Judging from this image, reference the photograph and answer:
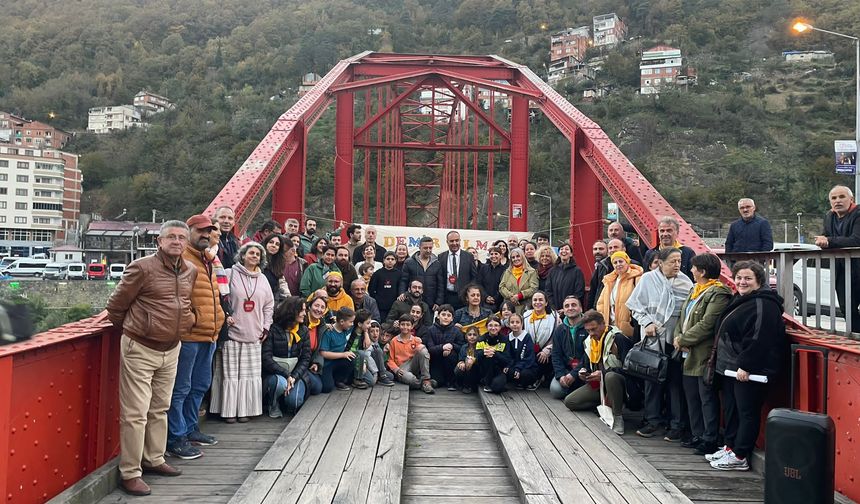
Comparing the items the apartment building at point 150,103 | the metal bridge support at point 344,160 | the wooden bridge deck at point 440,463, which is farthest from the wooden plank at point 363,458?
the apartment building at point 150,103

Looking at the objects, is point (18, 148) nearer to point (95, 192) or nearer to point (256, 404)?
point (95, 192)

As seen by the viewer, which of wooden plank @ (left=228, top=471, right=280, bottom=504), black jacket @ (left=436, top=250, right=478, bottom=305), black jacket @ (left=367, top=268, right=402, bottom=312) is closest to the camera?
wooden plank @ (left=228, top=471, right=280, bottom=504)

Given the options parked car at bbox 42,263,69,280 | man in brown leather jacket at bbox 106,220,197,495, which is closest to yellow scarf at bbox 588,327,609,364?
man in brown leather jacket at bbox 106,220,197,495

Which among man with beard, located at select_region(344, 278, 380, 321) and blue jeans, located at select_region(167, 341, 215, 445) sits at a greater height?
man with beard, located at select_region(344, 278, 380, 321)

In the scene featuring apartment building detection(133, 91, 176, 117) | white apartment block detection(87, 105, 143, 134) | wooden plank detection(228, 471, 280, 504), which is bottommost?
wooden plank detection(228, 471, 280, 504)

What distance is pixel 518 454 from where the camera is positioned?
12.4ft

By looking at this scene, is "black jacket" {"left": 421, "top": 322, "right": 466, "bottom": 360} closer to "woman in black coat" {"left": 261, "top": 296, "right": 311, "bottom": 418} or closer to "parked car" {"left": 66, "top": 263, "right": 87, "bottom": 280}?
"woman in black coat" {"left": 261, "top": 296, "right": 311, "bottom": 418}

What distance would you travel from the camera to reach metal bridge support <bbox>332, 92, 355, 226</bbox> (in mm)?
12562

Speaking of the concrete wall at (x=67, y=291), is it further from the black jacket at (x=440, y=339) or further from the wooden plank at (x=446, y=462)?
the wooden plank at (x=446, y=462)

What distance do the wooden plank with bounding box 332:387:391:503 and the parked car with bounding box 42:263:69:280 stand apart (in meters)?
42.4

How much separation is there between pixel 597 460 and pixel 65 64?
114 meters

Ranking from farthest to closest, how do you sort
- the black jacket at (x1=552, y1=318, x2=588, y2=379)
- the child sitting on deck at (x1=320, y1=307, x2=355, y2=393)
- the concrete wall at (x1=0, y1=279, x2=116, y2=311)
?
the concrete wall at (x1=0, y1=279, x2=116, y2=311), the child sitting on deck at (x1=320, y1=307, x2=355, y2=393), the black jacket at (x1=552, y1=318, x2=588, y2=379)

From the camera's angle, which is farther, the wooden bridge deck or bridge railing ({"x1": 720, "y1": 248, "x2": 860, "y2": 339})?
bridge railing ({"x1": 720, "y1": 248, "x2": 860, "y2": 339})

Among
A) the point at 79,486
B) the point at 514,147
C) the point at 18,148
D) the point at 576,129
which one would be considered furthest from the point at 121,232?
the point at 79,486
